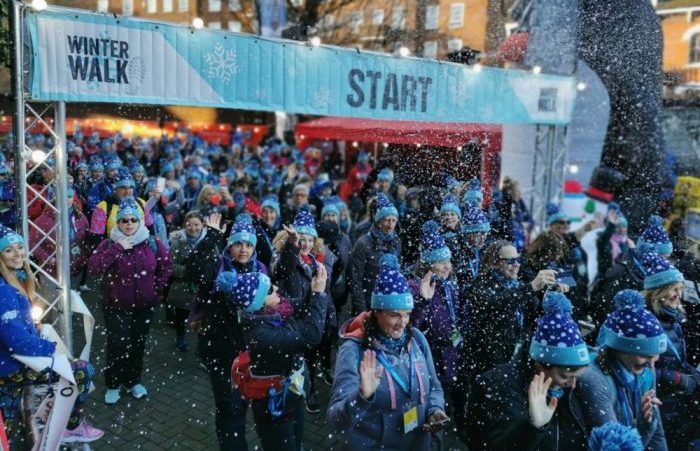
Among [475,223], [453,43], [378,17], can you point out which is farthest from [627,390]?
[453,43]

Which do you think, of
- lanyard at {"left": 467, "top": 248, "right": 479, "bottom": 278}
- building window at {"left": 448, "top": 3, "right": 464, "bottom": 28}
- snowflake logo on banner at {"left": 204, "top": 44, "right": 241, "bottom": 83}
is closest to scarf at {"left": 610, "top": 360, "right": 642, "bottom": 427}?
lanyard at {"left": 467, "top": 248, "right": 479, "bottom": 278}

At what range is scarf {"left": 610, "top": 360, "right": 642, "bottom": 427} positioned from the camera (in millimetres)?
2873

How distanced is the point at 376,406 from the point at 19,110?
4293 millimetres

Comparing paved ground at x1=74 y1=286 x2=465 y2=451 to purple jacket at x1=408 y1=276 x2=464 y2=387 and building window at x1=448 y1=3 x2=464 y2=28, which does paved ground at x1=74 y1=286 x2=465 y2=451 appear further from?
building window at x1=448 y1=3 x2=464 y2=28

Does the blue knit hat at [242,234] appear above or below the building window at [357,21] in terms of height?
below

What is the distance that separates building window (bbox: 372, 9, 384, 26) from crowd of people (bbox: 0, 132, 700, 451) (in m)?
18.6

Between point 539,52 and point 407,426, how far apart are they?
42.2ft

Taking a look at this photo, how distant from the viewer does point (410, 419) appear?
2869mm

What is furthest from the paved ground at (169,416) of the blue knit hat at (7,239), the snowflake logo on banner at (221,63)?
the snowflake logo on banner at (221,63)

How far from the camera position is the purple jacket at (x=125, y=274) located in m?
5.05

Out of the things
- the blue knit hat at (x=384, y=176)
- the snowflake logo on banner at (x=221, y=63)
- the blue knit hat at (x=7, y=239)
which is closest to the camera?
the blue knit hat at (x=7, y=239)

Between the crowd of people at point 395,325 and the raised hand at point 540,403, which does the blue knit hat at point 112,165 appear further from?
the raised hand at point 540,403

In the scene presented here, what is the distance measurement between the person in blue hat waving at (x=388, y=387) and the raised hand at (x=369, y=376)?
2.6 inches

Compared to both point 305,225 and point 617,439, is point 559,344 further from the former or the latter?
point 305,225
